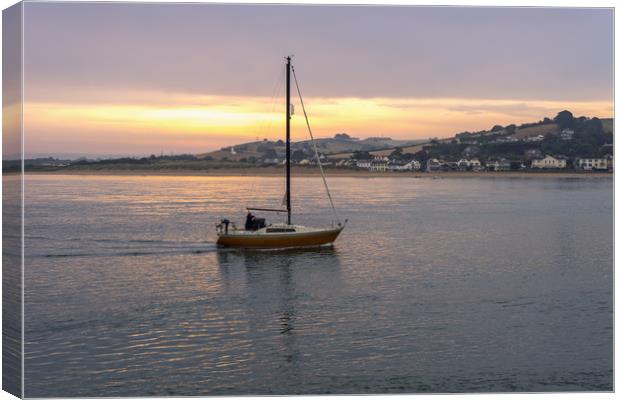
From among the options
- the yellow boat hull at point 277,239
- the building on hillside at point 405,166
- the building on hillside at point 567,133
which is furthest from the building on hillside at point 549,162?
the yellow boat hull at point 277,239

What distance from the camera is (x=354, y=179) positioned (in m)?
114

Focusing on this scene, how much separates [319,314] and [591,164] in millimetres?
36344

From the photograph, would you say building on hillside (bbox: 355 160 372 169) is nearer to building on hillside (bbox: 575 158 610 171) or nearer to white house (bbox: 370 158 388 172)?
white house (bbox: 370 158 388 172)

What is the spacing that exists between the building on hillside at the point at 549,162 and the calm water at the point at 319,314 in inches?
1381

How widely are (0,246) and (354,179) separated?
4144 inches

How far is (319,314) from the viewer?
1675cm

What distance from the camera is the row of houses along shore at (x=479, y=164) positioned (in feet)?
177

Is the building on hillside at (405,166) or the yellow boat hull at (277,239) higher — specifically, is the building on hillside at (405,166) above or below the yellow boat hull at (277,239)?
above

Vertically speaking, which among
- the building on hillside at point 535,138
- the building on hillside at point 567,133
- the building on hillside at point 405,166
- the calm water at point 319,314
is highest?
the building on hillside at point 535,138

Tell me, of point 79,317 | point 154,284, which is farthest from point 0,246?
point 154,284

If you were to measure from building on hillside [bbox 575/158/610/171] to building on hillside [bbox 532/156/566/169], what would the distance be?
39.7ft

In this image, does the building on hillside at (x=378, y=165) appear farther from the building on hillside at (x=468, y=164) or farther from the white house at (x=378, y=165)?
the building on hillside at (x=468, y=164)

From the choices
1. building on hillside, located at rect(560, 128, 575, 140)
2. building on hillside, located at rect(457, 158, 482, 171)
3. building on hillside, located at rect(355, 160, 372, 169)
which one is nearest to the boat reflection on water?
building on hillside, located at rect(560, 128, 575, 140)

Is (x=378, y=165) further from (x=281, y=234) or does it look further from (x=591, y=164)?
(x=281, y=234)
